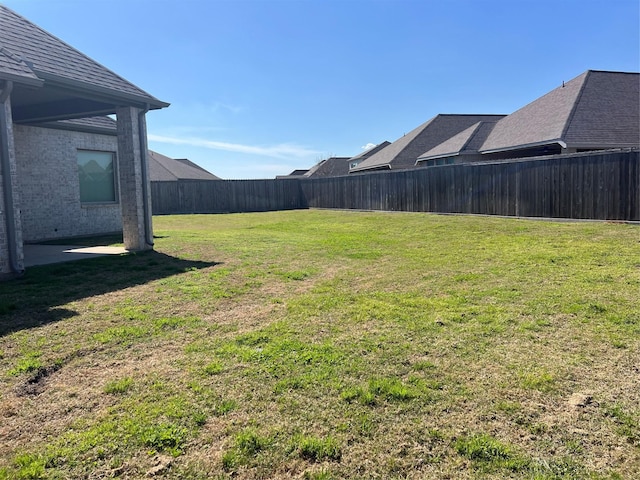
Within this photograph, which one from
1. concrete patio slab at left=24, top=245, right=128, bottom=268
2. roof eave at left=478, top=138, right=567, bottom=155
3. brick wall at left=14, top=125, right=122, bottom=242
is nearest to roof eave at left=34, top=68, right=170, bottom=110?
concrete patio slab at left=24, top=245, right=128, bottom=268

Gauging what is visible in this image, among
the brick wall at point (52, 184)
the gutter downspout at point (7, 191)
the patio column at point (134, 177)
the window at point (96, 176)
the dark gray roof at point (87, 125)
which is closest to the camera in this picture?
the gutter downspout at point (7, 191)

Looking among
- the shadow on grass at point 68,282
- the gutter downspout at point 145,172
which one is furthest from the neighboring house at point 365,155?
the shadow on grass at point 68,282

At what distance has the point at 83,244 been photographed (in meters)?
11.0

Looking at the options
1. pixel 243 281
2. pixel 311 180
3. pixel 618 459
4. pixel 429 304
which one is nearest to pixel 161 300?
pixel 243 281

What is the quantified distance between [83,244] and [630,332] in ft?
36.9

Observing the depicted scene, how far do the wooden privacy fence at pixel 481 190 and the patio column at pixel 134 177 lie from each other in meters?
10.4

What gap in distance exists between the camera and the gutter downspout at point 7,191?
6.62 metres

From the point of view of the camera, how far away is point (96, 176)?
13.3 m

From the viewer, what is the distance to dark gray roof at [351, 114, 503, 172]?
27334 mm

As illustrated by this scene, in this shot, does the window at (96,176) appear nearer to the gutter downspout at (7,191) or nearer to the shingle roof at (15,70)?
the shingle roof at (15,70)

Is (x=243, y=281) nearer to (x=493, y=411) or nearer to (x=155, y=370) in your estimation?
(x=155, y=370)

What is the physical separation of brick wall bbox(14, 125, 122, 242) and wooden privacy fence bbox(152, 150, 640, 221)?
11.5 meters

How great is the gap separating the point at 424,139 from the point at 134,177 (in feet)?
73.8

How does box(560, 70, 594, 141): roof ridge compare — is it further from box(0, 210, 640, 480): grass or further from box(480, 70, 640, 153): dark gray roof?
box(0, 210, 640, 480): grass
